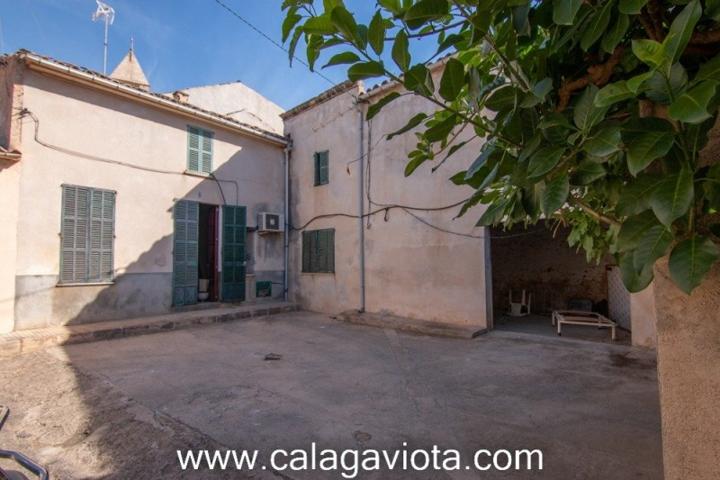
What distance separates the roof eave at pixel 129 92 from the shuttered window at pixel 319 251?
2939 mm

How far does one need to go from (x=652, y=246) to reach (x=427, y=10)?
75cm

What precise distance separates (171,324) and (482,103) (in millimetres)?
7743

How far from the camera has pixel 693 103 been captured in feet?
2.11

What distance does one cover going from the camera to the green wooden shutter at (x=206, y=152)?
9124 mm

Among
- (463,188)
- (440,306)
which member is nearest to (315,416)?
(440,306)

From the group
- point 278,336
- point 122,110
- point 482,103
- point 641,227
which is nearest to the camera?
point 641,227

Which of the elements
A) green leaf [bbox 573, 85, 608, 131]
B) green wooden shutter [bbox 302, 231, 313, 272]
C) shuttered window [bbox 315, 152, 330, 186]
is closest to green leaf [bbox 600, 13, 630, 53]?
green leaf [bbox 573, 85, 608, 131]

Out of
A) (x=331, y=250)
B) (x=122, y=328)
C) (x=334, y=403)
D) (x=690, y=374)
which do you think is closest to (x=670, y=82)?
(x=690, y=374)

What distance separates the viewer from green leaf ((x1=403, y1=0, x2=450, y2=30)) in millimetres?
913

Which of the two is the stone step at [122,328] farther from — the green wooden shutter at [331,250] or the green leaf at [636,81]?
the green leaf at [636,81]

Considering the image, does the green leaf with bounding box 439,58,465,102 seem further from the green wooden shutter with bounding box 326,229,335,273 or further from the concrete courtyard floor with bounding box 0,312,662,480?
the green wooden shutter with bounding box 326,229,335,273

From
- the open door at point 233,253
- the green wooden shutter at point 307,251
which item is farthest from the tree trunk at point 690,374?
the open door at point 233,253

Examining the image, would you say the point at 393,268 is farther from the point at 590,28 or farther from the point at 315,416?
the point at 590,28

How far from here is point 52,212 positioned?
6.86 m
